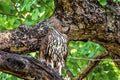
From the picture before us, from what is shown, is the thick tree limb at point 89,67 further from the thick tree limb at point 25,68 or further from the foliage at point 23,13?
the thick tree limb at point 25,68

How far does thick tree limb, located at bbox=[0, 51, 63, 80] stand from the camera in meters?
2.00

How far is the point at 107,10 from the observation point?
10.6 ft

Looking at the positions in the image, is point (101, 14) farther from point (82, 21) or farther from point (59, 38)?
point (59, 38)

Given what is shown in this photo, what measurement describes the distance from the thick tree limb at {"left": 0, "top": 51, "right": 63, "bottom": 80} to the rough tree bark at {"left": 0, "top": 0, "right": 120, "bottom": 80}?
0.69 metres

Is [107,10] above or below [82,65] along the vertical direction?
above

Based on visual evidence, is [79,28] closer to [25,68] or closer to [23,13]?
[23,13]

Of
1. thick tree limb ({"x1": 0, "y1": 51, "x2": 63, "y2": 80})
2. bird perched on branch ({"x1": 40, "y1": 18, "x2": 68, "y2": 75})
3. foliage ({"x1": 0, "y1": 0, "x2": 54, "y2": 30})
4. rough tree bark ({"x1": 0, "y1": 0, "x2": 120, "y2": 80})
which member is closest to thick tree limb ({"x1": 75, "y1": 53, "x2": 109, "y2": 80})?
rough tree bark ({"x1": 0, "y1": 0, "x2": 120, "y2": 80})

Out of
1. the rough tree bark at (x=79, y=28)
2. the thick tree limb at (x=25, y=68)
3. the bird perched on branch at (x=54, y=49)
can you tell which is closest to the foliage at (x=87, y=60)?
the rough tree bark at (x=79, y=28)

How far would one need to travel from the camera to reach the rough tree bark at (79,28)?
9.10 feet

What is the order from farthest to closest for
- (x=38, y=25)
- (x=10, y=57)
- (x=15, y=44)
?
1. (x=38, y=25)
2. (x=15, y=44)
3. (x=10, y=57)

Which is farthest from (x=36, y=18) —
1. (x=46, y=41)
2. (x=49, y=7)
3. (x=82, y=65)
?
(x=82, y=65)

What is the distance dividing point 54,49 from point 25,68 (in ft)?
2.22

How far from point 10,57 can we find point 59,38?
0.81 meters

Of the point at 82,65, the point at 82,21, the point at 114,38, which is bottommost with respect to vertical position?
the point at 82,65
